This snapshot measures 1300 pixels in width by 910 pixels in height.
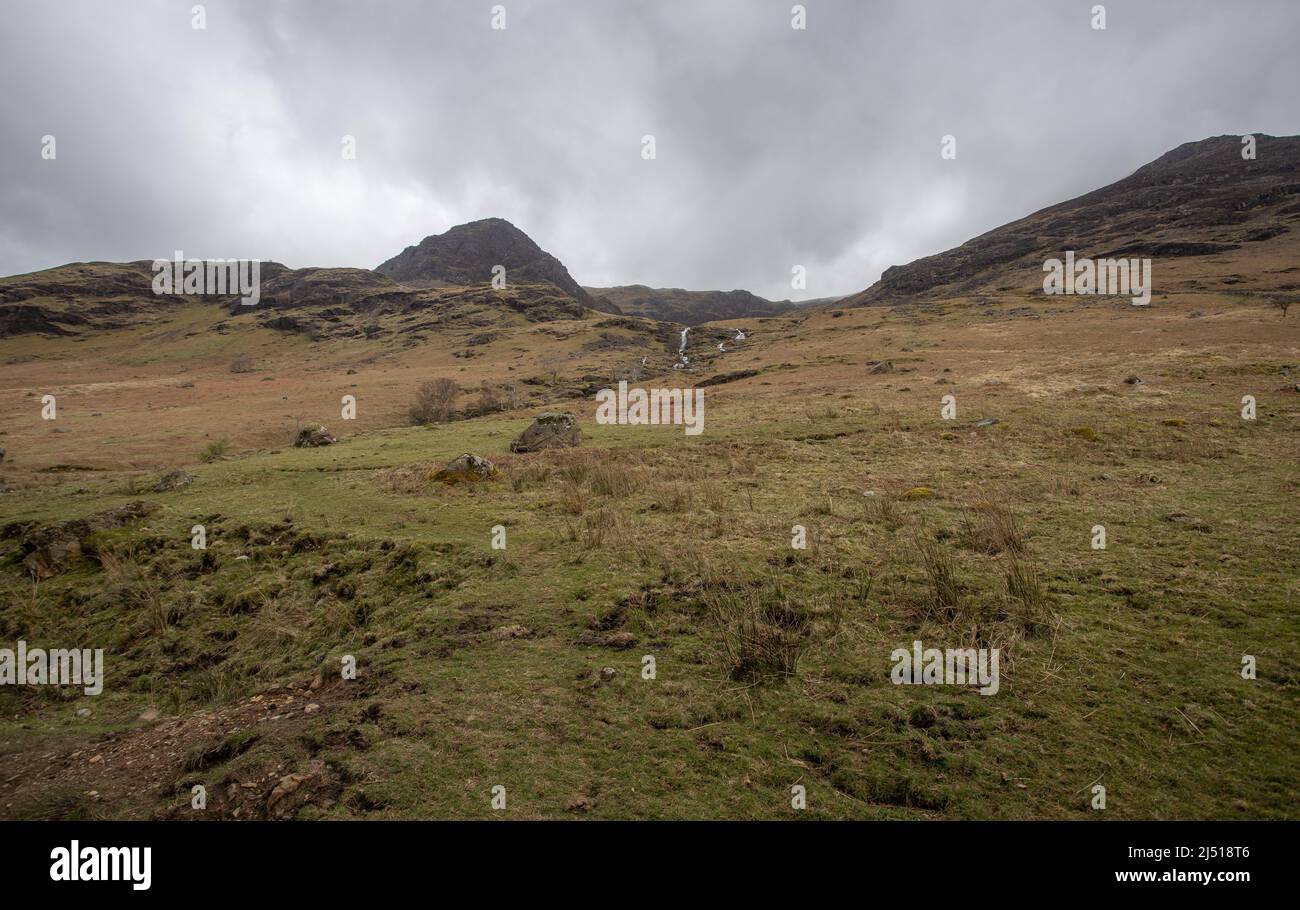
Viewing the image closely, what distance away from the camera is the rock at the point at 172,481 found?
676 inches

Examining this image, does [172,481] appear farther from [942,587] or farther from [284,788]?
[942,587]

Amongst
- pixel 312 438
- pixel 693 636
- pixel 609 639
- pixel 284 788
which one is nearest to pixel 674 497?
pixel 693 636

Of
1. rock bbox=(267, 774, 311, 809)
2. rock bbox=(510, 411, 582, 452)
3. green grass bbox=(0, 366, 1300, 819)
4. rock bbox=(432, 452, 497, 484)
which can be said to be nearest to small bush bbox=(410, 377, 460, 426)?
rock bbox=(510, 411, 582, 452)

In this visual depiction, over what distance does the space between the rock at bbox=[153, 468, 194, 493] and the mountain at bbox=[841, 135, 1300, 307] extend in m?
99.5

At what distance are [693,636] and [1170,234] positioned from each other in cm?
15441

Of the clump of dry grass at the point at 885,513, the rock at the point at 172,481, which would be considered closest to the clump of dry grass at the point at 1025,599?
the clump of dry grass at the point at 885,513

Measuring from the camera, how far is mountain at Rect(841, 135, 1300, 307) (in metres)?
86.4

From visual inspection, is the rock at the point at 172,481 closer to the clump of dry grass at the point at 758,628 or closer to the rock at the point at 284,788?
the rock at the point at 284,788

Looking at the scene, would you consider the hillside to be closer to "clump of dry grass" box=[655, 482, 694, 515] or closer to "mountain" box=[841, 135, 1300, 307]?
"clump of dry grass" box=[655, 482, 694, 515]

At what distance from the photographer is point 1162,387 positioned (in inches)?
998

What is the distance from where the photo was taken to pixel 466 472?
17.1 m

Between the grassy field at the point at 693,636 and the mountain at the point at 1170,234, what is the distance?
282ft
